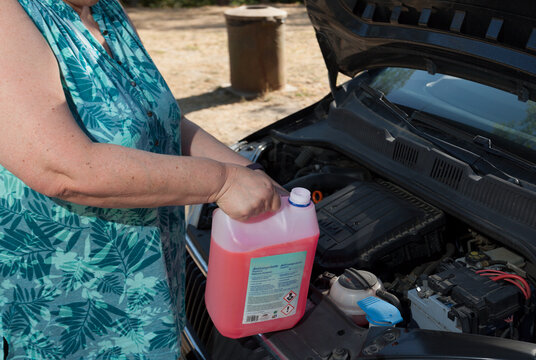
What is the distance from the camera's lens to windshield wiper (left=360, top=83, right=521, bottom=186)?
5.89ft

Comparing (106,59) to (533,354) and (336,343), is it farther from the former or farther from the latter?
(533,354)

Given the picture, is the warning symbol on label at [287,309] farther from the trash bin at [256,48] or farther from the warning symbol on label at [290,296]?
the trash bin at [256,48]

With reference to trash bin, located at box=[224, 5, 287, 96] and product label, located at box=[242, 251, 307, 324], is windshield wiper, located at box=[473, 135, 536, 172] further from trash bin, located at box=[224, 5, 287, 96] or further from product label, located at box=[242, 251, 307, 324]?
trash bin, located at box=[224, 5, 287, 96]

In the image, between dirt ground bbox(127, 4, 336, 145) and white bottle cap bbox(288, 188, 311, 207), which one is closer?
white bottle cap bbox(288, 188, 311, 207)

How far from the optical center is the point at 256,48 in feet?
20.8

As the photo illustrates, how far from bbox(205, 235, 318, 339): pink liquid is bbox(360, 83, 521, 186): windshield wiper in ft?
2.55

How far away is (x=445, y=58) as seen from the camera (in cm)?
189

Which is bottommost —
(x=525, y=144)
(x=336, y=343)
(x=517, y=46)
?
(x=336, y=343)

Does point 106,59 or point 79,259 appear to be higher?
point 106,59

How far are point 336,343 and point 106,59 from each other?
39.0 inches

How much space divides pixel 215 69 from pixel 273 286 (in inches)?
275

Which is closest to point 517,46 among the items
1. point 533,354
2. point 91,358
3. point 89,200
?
point 533,354

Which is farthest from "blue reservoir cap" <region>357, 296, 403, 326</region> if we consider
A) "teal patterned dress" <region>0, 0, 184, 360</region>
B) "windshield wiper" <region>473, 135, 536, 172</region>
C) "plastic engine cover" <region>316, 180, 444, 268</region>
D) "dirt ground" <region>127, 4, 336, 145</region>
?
"dirt ground" <region>127, 4, 336, 145</region>

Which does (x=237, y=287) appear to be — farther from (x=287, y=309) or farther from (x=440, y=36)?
(x=440, y=36)
